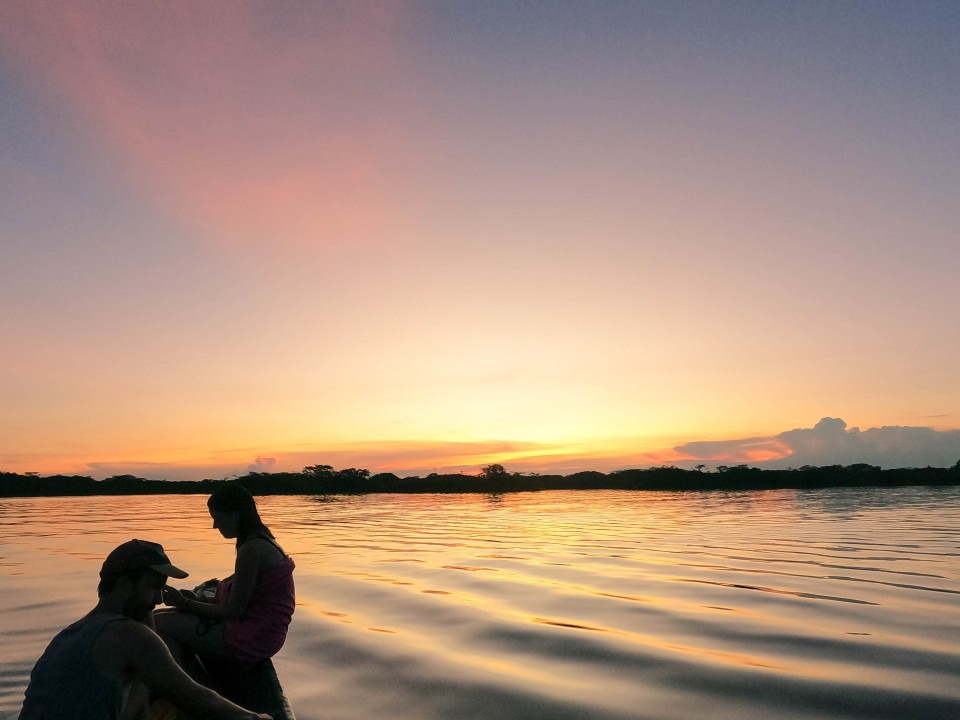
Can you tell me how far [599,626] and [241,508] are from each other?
20.5ft

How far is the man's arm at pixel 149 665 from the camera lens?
3830 millimetres

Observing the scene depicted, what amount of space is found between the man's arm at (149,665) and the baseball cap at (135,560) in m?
0.36

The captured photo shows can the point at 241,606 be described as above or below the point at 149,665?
below

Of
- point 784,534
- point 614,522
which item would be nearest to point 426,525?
point 614,522

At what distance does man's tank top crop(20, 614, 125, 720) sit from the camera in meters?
3.78

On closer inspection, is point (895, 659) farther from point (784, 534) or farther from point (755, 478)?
point (755, 478)

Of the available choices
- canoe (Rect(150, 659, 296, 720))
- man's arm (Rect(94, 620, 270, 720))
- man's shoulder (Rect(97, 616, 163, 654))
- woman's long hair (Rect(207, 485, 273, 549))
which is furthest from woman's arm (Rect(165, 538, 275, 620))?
man's shoulder (Rect(97, 616, 163, 654))

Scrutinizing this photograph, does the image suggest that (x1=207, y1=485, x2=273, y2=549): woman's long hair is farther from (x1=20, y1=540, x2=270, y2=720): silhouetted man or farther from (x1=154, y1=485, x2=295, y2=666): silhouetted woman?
(x1=20, y1=540, x2=270, y2=720): silhouetted man

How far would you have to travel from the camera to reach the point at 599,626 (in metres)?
10.3

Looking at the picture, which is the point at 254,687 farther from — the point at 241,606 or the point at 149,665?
the point at 149,665

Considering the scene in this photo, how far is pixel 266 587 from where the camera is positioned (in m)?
6.44

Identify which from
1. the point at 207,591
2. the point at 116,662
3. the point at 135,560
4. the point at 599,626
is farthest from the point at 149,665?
the point at 599,626

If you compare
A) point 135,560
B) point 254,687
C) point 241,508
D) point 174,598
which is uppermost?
point 241,508

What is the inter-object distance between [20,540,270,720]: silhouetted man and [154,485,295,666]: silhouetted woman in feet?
6.83
